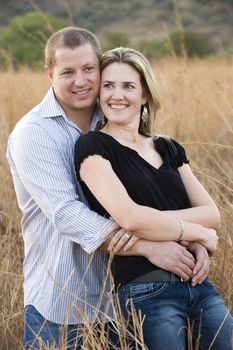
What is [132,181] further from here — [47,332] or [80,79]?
[47,332]

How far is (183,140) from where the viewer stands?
5656 millimetres

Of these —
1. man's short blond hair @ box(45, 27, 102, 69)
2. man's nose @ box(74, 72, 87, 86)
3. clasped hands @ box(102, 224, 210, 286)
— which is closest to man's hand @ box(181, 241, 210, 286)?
clasped hands @ box(102, 224, 210, 286)

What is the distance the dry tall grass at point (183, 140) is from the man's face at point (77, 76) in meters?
0.61

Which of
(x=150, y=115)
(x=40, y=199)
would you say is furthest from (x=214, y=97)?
(x=40, y=199)

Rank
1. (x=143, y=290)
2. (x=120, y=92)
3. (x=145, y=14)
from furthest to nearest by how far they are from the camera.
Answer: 1. (x=145, y=14)
2. (x=120, y=92)
3. (x=143, y=290)

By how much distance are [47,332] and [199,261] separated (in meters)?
0.63

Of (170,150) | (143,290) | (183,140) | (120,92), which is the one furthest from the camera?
(183,140)

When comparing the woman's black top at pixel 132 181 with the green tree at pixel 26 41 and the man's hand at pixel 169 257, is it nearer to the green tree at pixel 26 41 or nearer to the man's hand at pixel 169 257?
the man's hand at pixel 169 257

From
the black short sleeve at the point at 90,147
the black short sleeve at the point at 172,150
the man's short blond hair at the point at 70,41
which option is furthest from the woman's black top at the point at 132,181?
the man's short blond hair at the point at 70,41

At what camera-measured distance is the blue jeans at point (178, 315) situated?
2.74 metres

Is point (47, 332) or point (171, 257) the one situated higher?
point (171, 257)

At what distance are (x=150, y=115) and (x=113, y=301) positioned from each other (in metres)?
0.76

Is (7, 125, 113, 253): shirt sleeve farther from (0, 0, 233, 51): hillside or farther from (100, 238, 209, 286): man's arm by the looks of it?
(0, 0, 233, 51): hillside

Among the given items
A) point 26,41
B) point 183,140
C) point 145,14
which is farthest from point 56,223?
point 145,14
